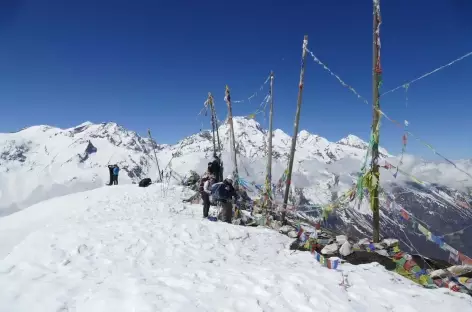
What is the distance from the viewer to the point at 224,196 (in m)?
15.8

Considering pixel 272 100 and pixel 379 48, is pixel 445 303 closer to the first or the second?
pixel 379 48

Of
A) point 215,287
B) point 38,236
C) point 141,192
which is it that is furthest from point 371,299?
point 141,192

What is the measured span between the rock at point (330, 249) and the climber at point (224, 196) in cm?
597

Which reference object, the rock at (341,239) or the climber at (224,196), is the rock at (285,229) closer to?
the rock at (341,239)

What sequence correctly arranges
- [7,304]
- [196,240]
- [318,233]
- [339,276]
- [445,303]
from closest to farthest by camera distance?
[7,304]
[445,303]
[339,276]
[196,240]
[318,233]

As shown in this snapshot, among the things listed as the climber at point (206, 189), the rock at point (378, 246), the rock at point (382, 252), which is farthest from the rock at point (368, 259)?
the climber at point (206, 189)

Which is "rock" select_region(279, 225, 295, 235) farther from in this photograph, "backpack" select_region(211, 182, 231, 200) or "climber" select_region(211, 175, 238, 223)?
"backpack" select_region(211, 182, 231, 200)

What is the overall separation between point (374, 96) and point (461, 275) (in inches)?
245

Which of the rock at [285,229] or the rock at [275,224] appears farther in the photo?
the rock at [275,224]

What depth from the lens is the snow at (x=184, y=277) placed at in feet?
20.7

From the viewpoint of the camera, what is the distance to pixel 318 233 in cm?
1338

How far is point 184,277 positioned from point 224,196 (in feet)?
26.6

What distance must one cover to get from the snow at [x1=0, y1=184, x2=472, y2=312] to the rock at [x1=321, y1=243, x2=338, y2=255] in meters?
0.78

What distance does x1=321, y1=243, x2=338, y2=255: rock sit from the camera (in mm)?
10953
